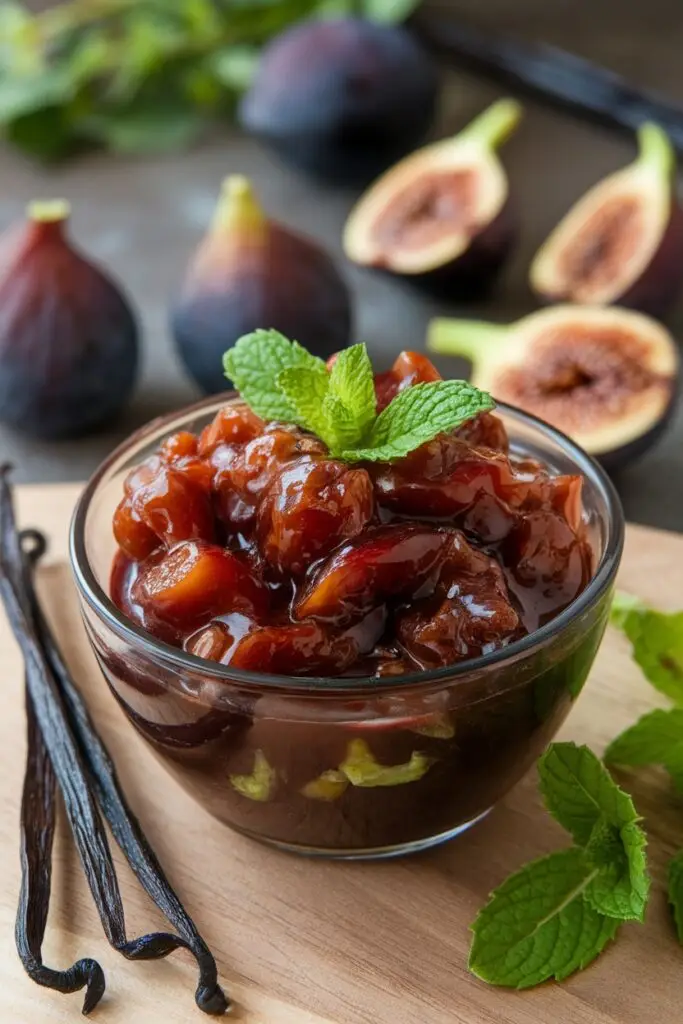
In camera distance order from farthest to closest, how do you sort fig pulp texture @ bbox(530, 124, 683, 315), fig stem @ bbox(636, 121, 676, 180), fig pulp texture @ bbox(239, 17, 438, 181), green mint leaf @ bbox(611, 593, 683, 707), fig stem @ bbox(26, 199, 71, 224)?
fig pulp texture @ bbox(239, 17, 438, 181) < fig stem @ bbox(636, 121, 676, 180) < fig pulp texture @ bbox(530, 124, 683, 315) < fig stem @ bbox(26, 199, 71, 224) < green mint leaf @ bbox(611, 593, 683, 707)

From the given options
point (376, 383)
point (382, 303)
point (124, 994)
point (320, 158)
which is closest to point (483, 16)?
point (320, 158)

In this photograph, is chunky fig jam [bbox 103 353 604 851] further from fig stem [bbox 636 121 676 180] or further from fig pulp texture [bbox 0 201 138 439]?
fig stem [bbox 636 121 676 180]

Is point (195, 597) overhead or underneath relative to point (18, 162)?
overhead

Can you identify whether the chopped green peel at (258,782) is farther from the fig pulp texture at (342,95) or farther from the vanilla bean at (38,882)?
the fig pulp texture at (342,95)

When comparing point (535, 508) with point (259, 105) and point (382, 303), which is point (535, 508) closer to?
point (382, 303)

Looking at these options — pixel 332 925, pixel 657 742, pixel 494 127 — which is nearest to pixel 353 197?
pixel 494 127

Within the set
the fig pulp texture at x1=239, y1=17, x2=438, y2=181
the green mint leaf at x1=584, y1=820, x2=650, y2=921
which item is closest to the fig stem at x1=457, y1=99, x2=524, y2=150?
the fig pulp texture at x1=239, y1=17, x2=438, y2=181

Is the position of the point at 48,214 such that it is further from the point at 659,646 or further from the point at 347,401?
the point at 659,646
